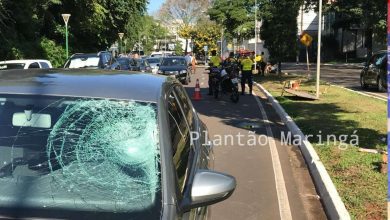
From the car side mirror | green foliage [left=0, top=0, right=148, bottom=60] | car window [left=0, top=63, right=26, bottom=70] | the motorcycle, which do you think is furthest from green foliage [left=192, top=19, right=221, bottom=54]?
the car side mirror

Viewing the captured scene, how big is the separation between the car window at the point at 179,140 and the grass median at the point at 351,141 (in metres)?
2.54

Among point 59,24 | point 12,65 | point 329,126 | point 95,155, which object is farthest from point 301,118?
point 59,24

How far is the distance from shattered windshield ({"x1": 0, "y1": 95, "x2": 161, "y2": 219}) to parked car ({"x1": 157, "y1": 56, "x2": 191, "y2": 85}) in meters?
23.7

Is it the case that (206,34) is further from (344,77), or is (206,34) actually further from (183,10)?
(344,77)

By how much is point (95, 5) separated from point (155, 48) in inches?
3848

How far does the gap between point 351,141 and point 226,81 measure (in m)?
8.95

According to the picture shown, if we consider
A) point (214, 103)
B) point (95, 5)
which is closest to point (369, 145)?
point (214, 103)

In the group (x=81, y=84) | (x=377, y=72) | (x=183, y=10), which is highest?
(x=183, y=10)

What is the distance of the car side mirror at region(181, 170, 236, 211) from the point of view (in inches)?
112

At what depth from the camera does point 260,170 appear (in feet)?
26.2

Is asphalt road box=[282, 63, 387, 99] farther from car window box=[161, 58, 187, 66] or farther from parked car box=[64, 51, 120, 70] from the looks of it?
parked car box=[64, 51, 120, 70]

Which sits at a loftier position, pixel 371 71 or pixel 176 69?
pixel 371 71

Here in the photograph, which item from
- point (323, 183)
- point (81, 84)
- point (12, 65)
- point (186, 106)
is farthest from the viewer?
point (12, 65)

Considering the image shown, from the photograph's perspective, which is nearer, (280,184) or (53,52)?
(280,184)
